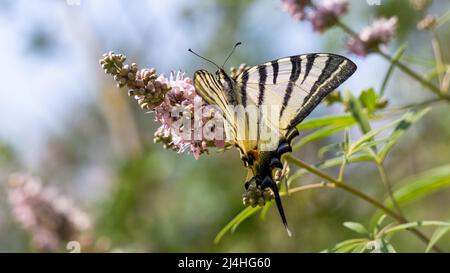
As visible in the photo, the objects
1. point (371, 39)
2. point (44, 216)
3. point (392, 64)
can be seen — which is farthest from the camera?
point (44, 216)

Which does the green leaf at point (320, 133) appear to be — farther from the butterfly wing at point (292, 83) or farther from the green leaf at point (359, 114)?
the butterfly wing at point (292, 83)

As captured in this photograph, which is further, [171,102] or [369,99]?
[369,99]

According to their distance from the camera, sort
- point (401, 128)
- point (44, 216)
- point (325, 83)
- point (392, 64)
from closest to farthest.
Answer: point (325, 83) < point (401, 128) < point (392, 64) < point (44, 216)

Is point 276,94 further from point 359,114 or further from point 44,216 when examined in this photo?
point 44,216

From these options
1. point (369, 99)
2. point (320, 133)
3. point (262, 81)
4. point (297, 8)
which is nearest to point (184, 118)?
point (262, 81)

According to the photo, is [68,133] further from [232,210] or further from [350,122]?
[350,122]

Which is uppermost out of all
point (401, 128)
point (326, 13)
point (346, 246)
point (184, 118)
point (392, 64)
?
point (326, 13)

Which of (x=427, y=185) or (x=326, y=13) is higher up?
(x=326, y=13)
